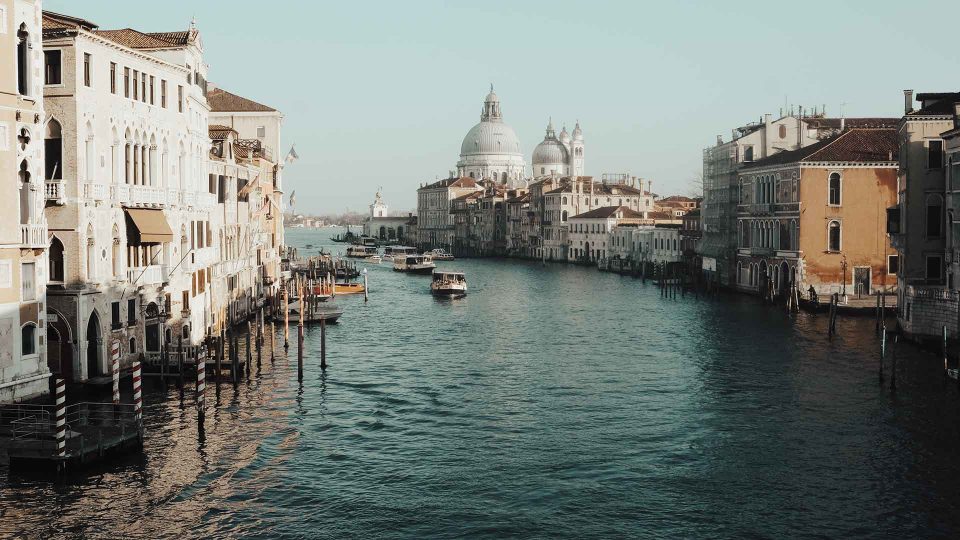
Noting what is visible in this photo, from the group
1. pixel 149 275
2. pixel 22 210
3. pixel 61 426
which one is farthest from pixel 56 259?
pixel 61 426

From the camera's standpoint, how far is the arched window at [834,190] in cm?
4775

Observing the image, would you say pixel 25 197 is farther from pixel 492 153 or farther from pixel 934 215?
pixel 492 153

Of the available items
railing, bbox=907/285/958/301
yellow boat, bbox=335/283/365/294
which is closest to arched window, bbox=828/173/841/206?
railing, bbox=907/285/958/301

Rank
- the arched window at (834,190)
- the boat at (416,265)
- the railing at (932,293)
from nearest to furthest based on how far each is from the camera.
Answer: the railing at (932,293) → the arched window at (834,190) → the boat at (416,265)

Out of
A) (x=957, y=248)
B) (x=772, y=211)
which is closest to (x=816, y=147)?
(x=772, y=211)

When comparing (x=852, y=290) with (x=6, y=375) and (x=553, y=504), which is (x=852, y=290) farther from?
(x=6, y=375)

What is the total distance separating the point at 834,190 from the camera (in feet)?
157

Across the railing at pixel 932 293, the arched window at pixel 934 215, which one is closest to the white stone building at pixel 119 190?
the railing at pixel 932 293

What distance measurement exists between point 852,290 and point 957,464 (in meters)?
30.4

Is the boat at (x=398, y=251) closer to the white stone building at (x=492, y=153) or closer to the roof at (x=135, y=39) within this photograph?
the white stone building at (x=492, y=153)

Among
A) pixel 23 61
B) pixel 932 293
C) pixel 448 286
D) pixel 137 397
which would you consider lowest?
pixel 137 397

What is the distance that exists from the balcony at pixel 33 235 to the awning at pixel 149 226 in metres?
3.85

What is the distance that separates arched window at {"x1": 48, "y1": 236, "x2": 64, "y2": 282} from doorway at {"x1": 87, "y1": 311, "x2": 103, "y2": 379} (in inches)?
46.3

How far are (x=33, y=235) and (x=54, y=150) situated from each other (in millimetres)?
2666
